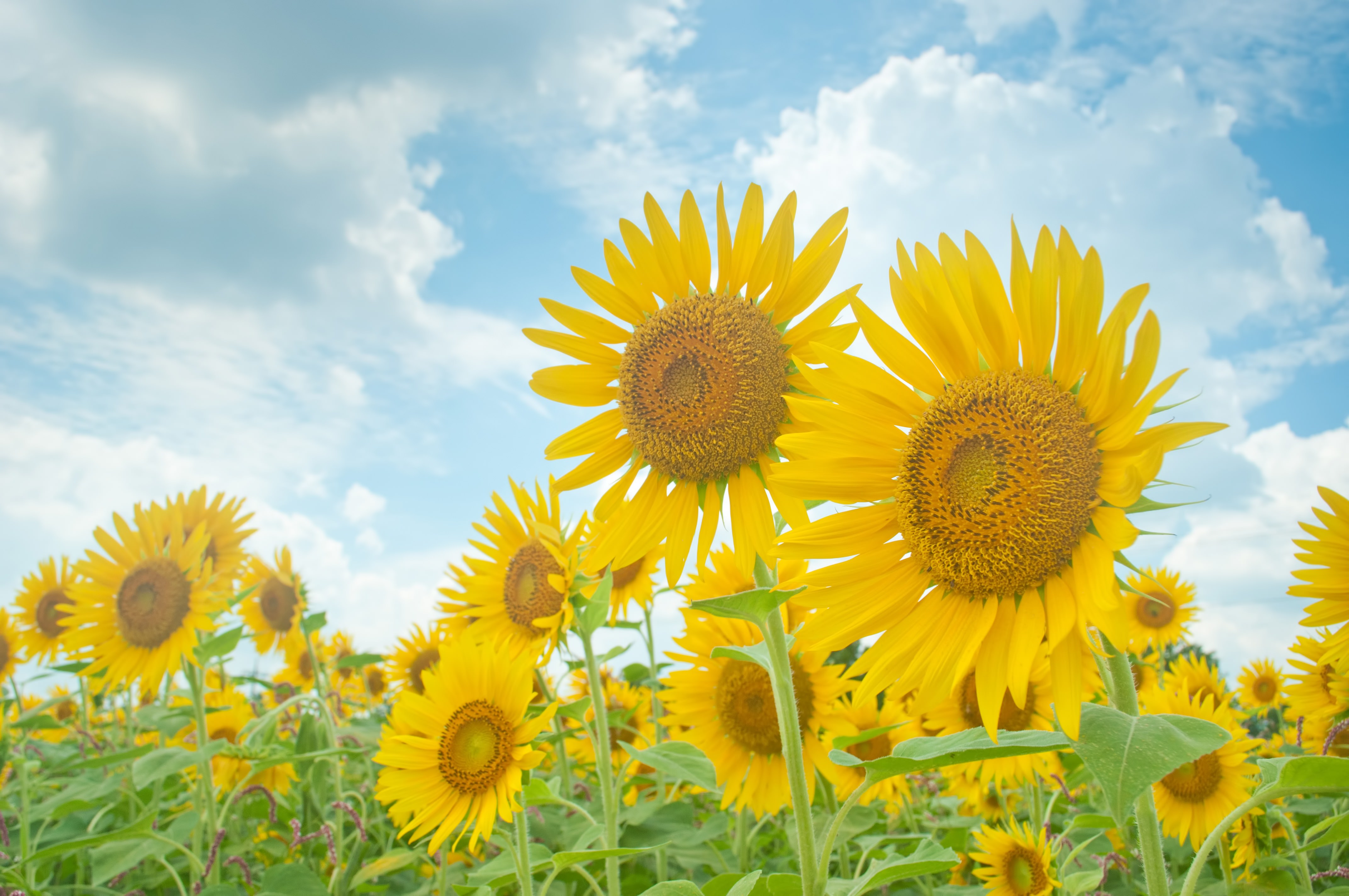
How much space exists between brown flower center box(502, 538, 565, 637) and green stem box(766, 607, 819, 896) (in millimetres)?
1809

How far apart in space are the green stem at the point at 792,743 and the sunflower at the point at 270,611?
6.37m

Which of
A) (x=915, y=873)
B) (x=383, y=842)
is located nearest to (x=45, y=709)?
(x=383, y=842)

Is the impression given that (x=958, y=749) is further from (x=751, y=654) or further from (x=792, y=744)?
(x=751, y=654)

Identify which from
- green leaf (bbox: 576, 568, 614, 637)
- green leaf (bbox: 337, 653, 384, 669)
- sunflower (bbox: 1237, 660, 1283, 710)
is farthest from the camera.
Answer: sunflower (bbox: 1237, 660, 1283, 710)

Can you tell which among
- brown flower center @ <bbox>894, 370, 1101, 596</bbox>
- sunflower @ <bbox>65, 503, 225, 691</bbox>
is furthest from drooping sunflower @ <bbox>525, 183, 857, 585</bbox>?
sunflower @ <bbox>65, 503, 225, 691</bbox>

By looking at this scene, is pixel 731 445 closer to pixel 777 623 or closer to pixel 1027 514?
pixel 777 623

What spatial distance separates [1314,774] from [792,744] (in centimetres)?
116

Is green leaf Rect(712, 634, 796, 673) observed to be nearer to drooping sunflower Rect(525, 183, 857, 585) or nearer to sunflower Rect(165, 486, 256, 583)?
drooping sunflower Rect(525, 183, 857, 585)

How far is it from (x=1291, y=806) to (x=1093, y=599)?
3421 millimetres

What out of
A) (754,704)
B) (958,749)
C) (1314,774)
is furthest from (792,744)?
(754,704)

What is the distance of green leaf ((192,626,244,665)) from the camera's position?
4168 mm

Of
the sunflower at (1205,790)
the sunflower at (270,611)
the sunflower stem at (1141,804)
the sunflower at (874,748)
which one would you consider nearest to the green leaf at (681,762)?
the sunflower at (874,748)

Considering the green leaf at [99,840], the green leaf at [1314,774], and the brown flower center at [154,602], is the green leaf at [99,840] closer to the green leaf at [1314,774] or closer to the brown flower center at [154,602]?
the brown flower center at [154,602]

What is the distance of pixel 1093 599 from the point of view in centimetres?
177
